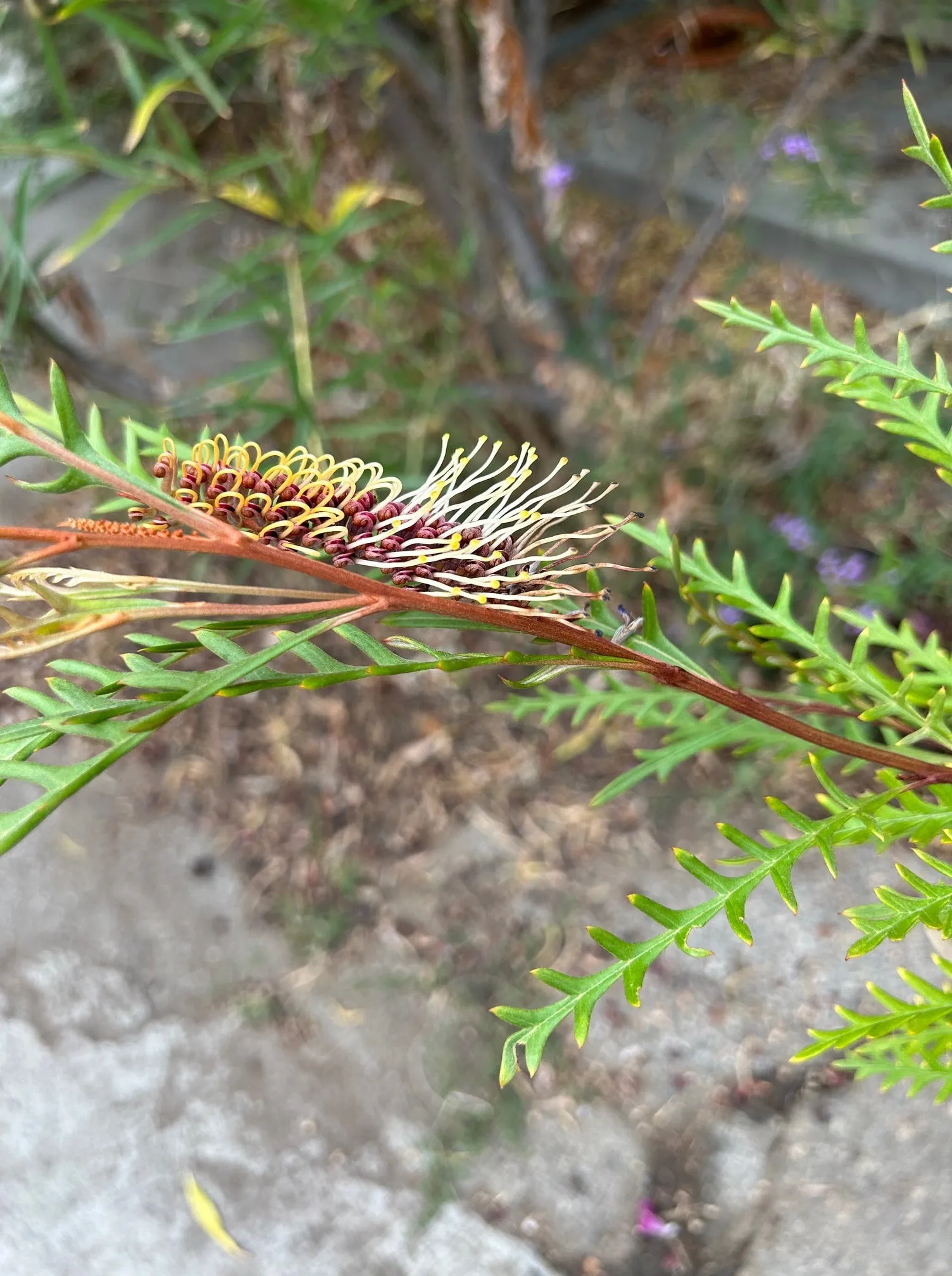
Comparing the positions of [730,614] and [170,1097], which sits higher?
[730,614]

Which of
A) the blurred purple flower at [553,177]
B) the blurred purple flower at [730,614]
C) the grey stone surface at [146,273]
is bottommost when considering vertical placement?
the blurred purple flower at [730,614]

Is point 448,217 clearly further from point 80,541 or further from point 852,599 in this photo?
point 80,541

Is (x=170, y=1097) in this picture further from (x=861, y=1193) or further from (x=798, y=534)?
(x=798, y=534)

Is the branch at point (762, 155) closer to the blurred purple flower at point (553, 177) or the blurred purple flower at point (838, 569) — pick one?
the blurred purple flower at point (553, 177)

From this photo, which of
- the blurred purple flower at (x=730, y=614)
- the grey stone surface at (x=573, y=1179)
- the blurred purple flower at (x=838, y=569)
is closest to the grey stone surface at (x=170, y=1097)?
the grey stone surface at (x=573, y=1179)

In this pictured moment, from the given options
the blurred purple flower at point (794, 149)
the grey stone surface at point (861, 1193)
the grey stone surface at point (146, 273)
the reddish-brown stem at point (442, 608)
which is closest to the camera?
the reddish-brown stem at point (442, 608)

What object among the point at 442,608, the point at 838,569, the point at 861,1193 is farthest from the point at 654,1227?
the point at 442,608

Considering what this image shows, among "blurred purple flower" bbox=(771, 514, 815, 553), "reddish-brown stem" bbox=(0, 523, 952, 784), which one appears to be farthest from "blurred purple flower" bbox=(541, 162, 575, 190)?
"reddish-brown stem" bbox=(0, 523, 952, 784)
